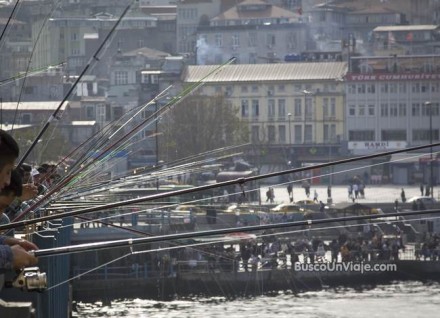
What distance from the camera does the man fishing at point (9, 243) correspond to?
6.30 m

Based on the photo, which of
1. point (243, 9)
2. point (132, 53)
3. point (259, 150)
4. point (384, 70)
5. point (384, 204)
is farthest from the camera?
point (243, 9)

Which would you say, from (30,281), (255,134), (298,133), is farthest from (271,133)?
(30,281)

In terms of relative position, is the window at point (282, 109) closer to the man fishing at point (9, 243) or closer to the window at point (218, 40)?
the window at point (218, 40)

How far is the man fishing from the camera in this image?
630 centimetres

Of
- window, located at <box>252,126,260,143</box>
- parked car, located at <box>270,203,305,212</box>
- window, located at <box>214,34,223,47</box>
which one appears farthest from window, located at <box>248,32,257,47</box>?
parked car, located at <box>270,203,305,212</box>

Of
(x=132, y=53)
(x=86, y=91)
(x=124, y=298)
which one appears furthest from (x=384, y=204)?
(x=132, y=53)

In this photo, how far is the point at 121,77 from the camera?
79.6 meters

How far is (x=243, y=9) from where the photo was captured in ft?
309

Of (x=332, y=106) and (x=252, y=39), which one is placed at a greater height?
(x=252, y=39)

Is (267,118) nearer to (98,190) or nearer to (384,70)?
(384,70)

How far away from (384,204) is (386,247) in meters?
9.71

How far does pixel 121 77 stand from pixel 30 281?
72.6 metres

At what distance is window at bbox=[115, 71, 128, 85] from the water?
39514 millimetres

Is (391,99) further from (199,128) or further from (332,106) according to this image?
(199,128)
